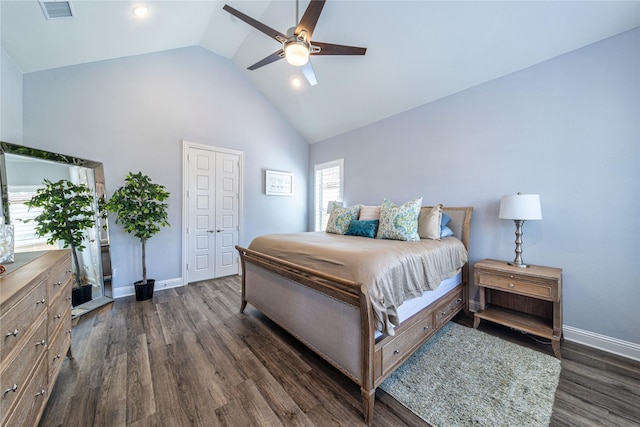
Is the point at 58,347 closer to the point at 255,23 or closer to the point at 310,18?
the point at 255,23

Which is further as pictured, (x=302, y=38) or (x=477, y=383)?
(x=302, y=38)

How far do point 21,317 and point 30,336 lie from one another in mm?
162

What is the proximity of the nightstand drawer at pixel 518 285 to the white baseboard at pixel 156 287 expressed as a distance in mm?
4295

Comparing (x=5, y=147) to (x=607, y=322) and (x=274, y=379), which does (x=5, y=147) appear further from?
(x=607, y=322)

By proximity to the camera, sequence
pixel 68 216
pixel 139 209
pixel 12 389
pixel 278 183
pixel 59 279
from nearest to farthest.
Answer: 1. pixel 12 389
2. pixel 59 279
3. pixel 68 216
4. pixel 139 209
5. pixel 278 183

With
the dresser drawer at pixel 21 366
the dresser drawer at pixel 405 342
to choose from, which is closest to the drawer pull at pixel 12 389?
the dresser drawer at pixel 21 366

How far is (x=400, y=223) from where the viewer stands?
2594mm

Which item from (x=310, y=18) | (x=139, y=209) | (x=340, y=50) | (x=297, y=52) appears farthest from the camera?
(x=139, y=209)

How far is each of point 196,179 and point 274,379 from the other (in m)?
3.41

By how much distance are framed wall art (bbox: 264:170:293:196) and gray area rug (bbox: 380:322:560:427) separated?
3805 millimetres

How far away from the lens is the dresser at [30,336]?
93 centimetres

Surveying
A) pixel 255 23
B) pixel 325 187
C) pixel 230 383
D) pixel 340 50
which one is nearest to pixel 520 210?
pixel 340 50

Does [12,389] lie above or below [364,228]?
below

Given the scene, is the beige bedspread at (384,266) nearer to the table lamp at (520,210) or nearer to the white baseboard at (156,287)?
the table lamp at (520,210)
